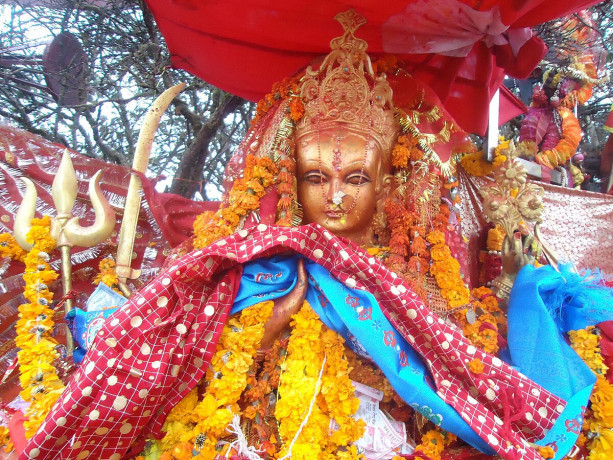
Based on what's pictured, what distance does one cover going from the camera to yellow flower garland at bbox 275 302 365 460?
7.45 ft

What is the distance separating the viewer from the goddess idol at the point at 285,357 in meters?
2.12

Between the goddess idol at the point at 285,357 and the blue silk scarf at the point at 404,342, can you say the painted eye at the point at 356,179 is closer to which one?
the goddess idol at the point at 285,357

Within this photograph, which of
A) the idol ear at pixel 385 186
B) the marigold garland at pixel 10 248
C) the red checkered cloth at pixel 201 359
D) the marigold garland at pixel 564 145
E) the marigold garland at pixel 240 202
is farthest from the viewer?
the marigold garland at pixel 564 145

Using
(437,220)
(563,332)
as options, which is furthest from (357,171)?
(563,332)

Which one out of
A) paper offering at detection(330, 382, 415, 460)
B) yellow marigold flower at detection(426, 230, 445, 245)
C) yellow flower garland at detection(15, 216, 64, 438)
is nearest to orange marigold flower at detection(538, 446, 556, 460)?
paper offering at detection(330, 382, 415, 460)

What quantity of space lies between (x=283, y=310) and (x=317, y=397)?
18.4 inches

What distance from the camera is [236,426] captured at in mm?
2217

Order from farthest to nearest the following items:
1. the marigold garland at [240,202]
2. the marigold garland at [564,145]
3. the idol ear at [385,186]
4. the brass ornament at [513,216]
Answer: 1. the marigold garland at [564,145]
2. the idol ear at [385,186]
3. the brass ornament at [513,216]
4. the marigold garland at [240,202]

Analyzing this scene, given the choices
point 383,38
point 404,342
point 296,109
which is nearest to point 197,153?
point 296,109

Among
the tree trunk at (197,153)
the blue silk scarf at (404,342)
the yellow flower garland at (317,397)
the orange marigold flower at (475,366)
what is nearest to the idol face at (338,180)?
the blue silk scarf at (404,342)

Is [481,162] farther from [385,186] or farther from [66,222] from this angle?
[66,222]

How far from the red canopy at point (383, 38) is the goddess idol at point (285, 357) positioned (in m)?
1.09

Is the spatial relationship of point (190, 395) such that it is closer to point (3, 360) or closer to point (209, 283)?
point (209, 283)

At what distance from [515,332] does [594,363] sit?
455 millimetres
